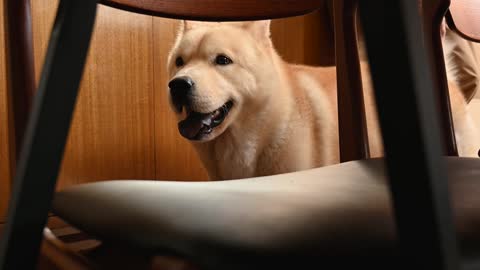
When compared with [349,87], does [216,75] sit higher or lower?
higher

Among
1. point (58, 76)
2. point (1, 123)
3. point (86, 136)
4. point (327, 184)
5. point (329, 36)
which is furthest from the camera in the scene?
point (329, 36)

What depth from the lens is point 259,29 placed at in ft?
5.03

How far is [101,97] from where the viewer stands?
5.46ft

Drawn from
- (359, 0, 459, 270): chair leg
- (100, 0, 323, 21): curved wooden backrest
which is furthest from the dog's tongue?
(359, 0, 459, 270): chair leg

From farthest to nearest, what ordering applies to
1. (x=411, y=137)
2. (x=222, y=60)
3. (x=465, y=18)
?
(x=222, y=60) → (x=465, y=18) → (x=411, y=137)

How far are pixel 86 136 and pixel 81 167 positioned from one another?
0.11 metres

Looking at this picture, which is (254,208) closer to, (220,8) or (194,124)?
(220,8)

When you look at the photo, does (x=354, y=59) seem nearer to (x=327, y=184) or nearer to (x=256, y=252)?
(x=327, y=184)

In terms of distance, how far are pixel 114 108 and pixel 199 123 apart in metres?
0.44

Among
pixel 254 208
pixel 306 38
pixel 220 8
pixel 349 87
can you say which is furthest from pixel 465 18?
pixel 306 38

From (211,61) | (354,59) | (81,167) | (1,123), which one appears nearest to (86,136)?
(81,167)

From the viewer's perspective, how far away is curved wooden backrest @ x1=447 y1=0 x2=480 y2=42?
1.12m

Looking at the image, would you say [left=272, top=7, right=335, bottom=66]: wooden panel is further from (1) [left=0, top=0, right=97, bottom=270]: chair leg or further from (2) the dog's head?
(1) [left=0, top=0, right=97, bottom=270]: chair leg

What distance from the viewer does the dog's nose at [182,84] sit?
52.0 inches
